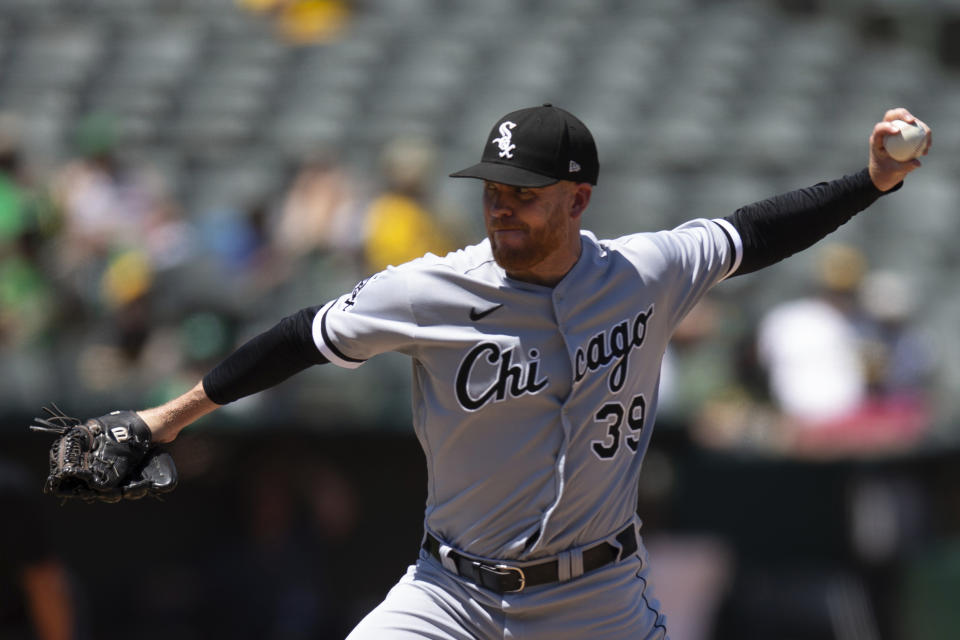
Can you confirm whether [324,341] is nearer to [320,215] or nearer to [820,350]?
[820,350]

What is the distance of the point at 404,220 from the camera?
743 cm

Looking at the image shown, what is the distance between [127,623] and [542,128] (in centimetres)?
459

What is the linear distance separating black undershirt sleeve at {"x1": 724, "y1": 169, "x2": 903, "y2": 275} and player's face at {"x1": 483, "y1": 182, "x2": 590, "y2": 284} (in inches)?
19.5

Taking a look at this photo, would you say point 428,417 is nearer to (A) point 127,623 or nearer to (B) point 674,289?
(B) point 674,289

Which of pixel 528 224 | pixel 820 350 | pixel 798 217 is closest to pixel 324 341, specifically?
pixel 528 224

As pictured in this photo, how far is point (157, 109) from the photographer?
33.1 feet

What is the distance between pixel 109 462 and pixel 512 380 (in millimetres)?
898

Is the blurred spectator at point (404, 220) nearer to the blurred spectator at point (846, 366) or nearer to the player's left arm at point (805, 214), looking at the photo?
the blurred spectator at point (846, 366)

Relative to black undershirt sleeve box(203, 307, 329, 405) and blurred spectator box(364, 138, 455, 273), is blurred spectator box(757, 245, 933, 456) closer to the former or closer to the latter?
blurred spectator box(364, 138, 455, 273)

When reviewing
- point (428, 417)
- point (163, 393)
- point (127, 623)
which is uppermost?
point (428, 417)

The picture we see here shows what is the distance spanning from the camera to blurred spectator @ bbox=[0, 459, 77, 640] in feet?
14.1

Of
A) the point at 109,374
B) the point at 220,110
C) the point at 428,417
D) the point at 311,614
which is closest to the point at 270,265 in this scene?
the point at 109,374

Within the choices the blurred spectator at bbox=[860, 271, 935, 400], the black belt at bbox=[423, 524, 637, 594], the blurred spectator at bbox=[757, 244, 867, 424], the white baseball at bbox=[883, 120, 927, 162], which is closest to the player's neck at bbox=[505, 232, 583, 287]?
the black belt at bbox=[423, 524, 637, 594]

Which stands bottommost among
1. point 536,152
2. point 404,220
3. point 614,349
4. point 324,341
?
point 404,220
